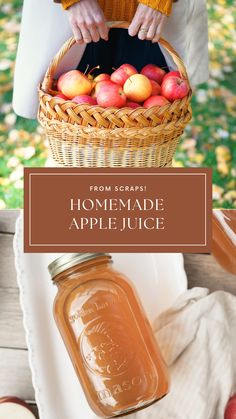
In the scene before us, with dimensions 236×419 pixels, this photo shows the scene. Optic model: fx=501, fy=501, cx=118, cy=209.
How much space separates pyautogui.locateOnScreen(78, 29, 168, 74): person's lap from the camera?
70cm

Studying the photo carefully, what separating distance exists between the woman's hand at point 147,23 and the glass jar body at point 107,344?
0.30 metres

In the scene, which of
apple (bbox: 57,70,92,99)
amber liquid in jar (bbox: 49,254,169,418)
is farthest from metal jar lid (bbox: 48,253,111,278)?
apple (bbox: 57,70,92,99)

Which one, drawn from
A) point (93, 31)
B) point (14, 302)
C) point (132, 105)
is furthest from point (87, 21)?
point (14, 302)

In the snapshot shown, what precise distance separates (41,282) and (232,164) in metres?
0.31

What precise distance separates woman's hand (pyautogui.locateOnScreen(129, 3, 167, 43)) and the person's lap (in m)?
0.06

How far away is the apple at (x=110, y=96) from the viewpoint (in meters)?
0.64

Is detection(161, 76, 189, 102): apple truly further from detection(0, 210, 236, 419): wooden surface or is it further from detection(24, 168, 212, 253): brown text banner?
detection(0, 210, 236, 419): wooden surface

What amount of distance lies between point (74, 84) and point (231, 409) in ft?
1.55

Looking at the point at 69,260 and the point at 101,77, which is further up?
the point at 101,77

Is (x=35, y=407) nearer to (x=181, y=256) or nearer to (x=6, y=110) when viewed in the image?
(x=181, y=256)

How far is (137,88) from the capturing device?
2.15 feet

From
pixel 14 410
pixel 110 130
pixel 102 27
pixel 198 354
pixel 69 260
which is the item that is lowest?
pixel 14 410

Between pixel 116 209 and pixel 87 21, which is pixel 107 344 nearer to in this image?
pixel 116 209

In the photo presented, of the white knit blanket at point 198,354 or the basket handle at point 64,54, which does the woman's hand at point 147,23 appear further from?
the white knit blanket at point 198,354
